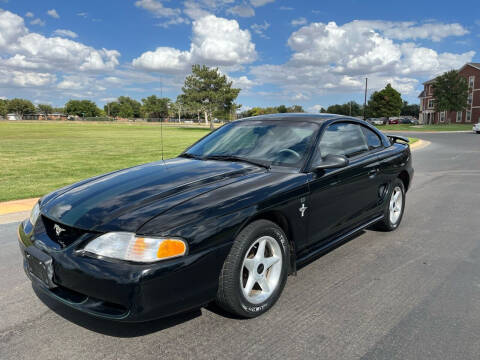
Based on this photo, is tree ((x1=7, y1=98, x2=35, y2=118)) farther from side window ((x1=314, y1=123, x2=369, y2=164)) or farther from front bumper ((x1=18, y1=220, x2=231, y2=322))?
front bumper ((x1=18, y1=220, x2=231, y2=322))

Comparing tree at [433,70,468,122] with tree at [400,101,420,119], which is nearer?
tree at [433,70,468,122]

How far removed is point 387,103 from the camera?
71.8 meters

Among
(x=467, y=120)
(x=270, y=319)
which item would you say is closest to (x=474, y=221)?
(x=270, y=319)

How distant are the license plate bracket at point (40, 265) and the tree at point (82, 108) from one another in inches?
5835

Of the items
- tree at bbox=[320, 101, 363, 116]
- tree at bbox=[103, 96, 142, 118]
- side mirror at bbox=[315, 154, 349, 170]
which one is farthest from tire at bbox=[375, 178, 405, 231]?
tree at bbox=[103, 96, 142, 118]

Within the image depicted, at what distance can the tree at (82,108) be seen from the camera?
458ft

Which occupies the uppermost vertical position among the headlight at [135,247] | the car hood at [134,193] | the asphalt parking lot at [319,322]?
the car hood at [134,193]

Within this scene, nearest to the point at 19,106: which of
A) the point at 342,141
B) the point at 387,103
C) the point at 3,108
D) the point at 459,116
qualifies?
the point at 3,108

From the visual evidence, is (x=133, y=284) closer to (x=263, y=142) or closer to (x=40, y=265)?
(x=40, y=265)

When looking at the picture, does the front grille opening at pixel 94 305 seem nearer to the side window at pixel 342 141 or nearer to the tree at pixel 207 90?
the side window at pixel 342 141

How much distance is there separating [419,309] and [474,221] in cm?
325

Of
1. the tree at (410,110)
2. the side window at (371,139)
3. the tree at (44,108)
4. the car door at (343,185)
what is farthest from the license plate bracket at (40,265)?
the tree at (44,108)

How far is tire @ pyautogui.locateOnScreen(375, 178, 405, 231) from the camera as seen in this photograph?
15.2ft

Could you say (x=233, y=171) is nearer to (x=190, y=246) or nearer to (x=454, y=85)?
(x=190, y=246)
